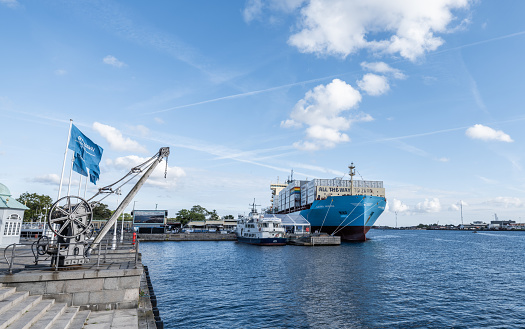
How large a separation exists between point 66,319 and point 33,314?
3.34 ft

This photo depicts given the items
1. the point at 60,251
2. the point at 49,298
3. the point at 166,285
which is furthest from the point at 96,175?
the point at 49,298

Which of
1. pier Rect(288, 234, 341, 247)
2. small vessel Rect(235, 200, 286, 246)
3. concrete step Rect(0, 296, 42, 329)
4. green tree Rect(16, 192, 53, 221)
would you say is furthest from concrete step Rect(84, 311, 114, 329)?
green tree Rect(16, 192, 53, 221)

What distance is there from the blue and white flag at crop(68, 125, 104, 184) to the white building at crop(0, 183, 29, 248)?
780cm

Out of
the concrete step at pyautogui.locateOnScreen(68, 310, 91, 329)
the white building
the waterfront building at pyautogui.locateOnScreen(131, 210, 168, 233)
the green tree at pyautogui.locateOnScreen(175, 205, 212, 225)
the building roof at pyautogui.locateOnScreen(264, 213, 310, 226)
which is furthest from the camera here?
the green tree at pyautogui.locateOnScreen(175, 205, 212, 225)

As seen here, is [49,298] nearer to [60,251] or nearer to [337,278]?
Result: [60,251]

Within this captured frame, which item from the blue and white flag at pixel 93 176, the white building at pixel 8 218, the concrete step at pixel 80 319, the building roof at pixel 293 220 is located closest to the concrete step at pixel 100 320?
the concrete step at pixel 80 319

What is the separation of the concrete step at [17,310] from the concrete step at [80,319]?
152 cm

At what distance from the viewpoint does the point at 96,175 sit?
2706 cm

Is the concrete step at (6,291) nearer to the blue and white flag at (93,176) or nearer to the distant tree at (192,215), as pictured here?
the blue and white flag at (93,176)

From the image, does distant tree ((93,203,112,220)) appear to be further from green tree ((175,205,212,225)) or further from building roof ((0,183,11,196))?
building roof ((0,183,11,196))

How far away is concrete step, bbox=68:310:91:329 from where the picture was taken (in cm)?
1053

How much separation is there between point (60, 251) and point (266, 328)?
11121 millimetres

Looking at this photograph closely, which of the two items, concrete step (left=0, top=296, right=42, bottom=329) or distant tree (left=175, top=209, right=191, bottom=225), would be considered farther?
distant tree (left=175, top=209, right=191, bottom=225)

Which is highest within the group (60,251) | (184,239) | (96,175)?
(96,175)
